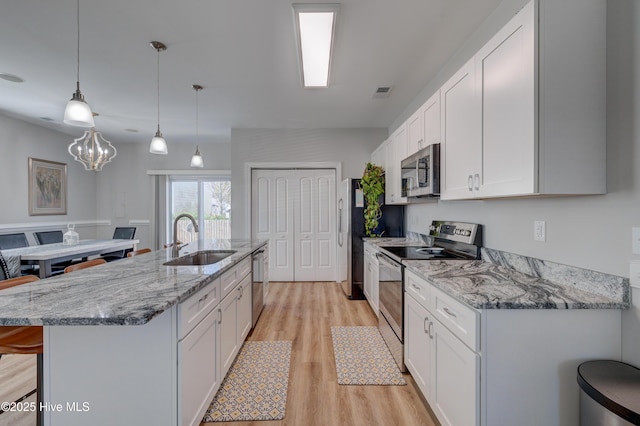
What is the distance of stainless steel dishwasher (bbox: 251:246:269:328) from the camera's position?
302cm

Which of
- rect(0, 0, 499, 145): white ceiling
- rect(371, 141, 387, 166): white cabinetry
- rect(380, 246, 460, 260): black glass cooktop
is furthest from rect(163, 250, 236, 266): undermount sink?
rect(371, 141, 387, 166): white cabinetry

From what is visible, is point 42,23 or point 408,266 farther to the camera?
point 42,23

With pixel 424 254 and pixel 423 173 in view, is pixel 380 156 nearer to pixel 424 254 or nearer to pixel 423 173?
pixel 423 173

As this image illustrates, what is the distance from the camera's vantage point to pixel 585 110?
130 centimetres

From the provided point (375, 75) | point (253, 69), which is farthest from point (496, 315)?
point (253, 69)

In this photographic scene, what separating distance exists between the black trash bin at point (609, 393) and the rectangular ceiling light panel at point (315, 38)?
241 centimetres

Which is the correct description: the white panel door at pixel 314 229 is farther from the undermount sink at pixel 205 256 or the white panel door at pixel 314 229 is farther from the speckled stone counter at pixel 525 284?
the speckled stone counter at pixel 525 284

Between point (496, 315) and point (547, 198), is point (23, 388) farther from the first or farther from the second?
point (547, 198)

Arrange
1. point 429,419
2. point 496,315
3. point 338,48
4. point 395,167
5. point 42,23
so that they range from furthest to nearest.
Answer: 1. point 395,167
2. point 338,48
3. point 42,23
4. point 429,419
5. point 496,315

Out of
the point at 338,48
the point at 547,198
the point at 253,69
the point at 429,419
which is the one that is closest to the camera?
the point at 547,198

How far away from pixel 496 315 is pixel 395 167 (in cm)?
247

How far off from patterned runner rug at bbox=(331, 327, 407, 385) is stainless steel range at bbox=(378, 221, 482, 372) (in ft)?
0.29

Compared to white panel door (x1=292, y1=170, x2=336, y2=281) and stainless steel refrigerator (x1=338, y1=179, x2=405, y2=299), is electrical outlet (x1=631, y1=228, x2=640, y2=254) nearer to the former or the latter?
stainless steel refrigerator (x1=338, y1=179, x2=405, y2=299)

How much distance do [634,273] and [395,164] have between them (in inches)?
97.8
